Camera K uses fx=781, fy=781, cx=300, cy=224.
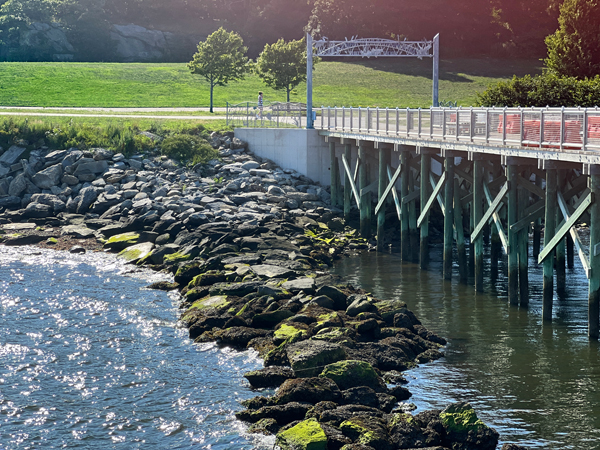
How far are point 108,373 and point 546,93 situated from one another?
22.3 metres

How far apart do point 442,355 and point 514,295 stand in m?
5.11

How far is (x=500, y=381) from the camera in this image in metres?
15.7

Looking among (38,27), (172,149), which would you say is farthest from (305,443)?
(38,27)

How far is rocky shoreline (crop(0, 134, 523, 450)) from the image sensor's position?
13.3m

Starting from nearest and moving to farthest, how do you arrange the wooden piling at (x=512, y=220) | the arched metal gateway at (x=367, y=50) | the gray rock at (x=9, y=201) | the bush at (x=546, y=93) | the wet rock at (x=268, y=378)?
the wet rock at (x=268, y=378) < the wooden piling at (x=512, y=220) < the bush at (x=546, y=93) < the gray rock at (x=9, y=201) < the arched metal gateway at (x=367, y=50)

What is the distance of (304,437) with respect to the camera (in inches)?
487

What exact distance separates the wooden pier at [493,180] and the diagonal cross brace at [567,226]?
29 mm

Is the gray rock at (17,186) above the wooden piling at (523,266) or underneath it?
above

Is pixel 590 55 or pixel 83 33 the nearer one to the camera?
pixel 590 55

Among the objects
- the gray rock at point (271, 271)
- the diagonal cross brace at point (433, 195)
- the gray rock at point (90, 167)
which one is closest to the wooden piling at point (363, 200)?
the diagonal cross brace at point (433, 195)

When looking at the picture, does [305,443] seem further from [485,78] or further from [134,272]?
[485,78]

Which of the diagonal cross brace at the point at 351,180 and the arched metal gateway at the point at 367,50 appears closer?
the diagonal cross brace at the point at 351,180

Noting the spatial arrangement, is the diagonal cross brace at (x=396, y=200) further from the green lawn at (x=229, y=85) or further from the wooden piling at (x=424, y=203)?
the green lawn at (x=229, y=85)

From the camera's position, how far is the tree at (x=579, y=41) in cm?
3734
